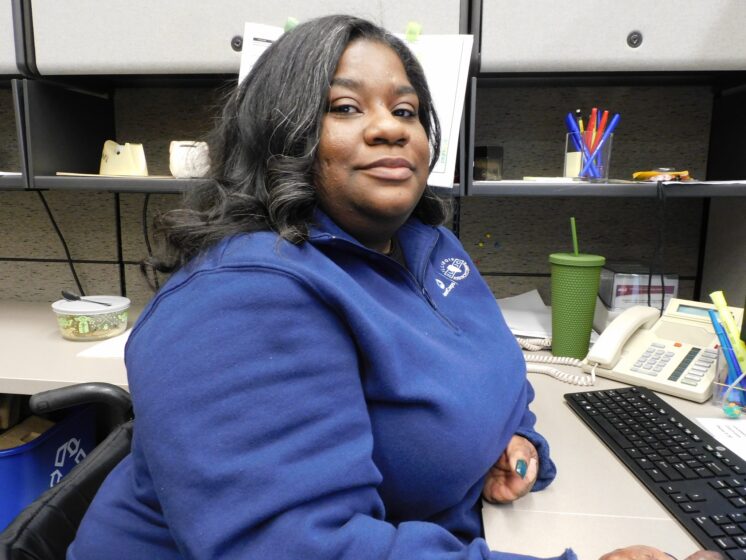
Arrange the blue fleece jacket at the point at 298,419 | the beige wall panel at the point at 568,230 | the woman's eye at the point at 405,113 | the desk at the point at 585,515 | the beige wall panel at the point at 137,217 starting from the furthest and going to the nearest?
the beige wall panel at the point at 137,217 < the beige wall panel at the point at 568,230 < the woman's eye at the point at 405,113 < the desk at the point at 585,515 < the blue fleece jacket at the point at 298,419

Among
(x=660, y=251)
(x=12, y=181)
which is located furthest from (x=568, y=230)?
(x=12, y=181)

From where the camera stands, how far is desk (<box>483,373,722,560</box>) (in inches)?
21.0

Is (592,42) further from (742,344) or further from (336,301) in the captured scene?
(336,301)

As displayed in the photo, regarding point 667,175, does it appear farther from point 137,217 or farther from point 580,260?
point 137,217

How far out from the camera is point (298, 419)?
455 mm

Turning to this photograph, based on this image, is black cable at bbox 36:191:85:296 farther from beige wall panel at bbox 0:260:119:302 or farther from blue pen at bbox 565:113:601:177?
blue pen at bbox 565:113:601:177

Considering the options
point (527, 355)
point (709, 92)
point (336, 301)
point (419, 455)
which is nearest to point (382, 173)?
point (336, 301)

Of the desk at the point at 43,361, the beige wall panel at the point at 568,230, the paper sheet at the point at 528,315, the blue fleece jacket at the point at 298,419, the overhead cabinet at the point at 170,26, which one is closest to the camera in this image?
the blue fleece jacket at the point at 298,419

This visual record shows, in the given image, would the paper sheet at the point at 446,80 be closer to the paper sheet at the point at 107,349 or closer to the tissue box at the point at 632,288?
the tissue box at the point at 632,288

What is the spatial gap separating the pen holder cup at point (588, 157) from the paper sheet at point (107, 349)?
37.5 inches

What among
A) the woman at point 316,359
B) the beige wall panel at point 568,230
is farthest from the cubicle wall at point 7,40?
the beige wall panel at point 568,230

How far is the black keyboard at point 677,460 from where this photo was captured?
539 mm

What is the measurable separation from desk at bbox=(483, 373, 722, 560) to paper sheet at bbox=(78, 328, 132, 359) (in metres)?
0.78

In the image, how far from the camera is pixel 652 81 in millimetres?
1171
